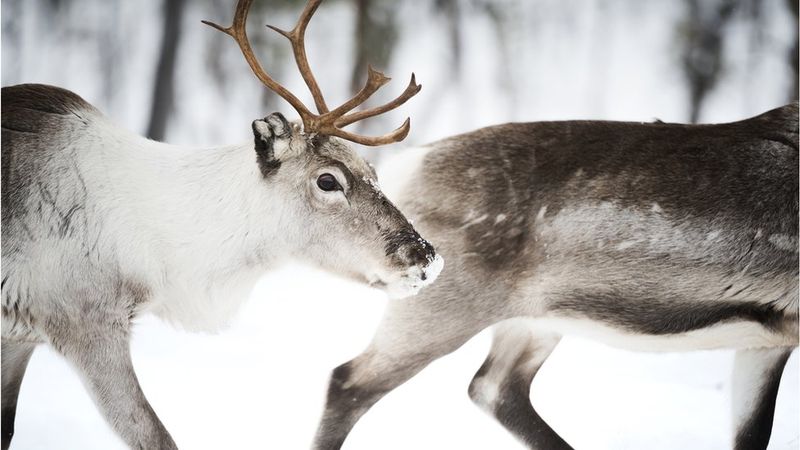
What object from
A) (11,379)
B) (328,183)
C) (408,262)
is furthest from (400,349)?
(11,379)

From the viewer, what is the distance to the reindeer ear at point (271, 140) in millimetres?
1504

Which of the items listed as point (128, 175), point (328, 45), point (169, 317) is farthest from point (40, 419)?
point (328, 45)

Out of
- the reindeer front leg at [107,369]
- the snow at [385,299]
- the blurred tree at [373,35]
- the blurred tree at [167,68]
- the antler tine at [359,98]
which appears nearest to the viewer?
the reindeer front leg at [107,369]

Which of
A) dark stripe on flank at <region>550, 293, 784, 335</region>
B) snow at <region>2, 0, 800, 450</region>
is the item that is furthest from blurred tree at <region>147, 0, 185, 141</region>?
dark stripe on flank at <region>550, 293, 784, 335</region>

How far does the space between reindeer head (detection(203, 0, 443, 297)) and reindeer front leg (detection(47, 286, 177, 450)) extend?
0.42 metres

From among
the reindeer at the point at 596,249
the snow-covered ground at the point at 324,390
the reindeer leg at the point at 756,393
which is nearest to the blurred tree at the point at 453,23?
the reindeer at the point at 596,249

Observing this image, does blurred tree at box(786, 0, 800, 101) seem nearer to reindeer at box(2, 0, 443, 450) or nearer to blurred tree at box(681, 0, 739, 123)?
blurred tree at box(681, 0, 739, 123)

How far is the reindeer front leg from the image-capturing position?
4.75 feet

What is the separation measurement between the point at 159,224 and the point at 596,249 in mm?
1030

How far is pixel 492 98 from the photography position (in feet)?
8.05

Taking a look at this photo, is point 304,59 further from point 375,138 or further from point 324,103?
point 375,138

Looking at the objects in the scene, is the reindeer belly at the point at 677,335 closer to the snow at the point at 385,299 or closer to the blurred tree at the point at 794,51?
the snow at the point at 385,299

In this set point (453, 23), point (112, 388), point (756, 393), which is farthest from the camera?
point (453, 23)

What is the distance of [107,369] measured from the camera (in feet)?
4.75
